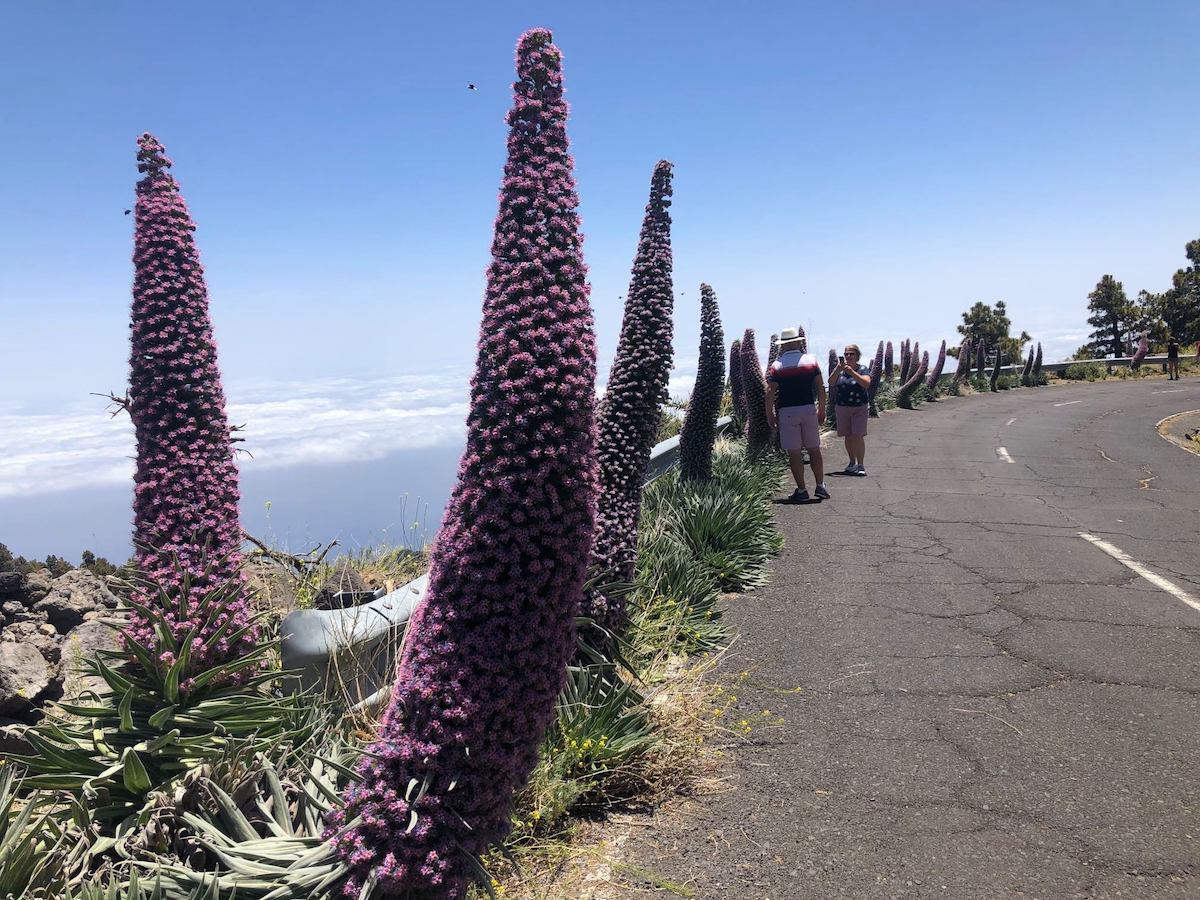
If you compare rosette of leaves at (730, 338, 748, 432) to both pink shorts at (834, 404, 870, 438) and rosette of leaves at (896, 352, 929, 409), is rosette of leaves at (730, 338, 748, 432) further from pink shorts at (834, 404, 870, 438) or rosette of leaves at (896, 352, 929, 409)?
rosette of leaves at (896, 352, 929, 409)

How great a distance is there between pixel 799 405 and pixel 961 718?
6.70 meters

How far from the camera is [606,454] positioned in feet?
16.5

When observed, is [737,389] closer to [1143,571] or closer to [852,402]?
[852,402]

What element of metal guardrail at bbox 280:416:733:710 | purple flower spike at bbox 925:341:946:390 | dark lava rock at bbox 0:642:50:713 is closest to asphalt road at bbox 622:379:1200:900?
metal guardrail at bbox 280:416:733:710

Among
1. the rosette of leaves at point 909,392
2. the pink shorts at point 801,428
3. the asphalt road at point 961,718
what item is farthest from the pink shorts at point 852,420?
the rosette of leaves at point 909,392

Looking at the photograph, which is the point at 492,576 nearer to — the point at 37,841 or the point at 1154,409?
the point at 37,841

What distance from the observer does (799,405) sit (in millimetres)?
11078

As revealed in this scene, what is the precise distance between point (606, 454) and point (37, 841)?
10.9 ft

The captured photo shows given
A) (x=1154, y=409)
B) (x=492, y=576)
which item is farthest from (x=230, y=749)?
(x=1154, y=409)

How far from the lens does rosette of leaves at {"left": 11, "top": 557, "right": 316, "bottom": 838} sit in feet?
11.0

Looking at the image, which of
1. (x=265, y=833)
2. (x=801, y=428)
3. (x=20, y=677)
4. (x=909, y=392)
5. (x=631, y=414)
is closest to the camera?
(x=265, y=833)

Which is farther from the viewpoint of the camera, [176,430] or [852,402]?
[852,402]

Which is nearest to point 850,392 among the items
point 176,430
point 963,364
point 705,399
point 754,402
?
point 754,402

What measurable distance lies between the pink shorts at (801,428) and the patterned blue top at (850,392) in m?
1.78
